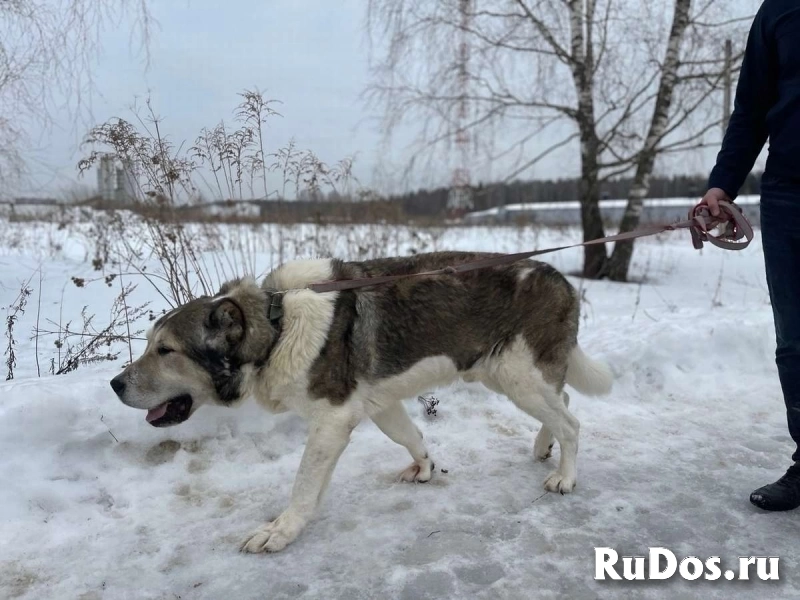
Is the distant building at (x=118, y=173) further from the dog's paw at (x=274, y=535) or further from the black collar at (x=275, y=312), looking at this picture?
the dog's paw at (x=274, y=535)

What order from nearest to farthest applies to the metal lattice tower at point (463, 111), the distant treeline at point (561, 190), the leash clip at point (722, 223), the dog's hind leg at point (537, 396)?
the leash clip at point (722, 223)
the dog's hind leg at point (537, 396)
the metal lattice tower at point (463, 111)
the distant treeline at point (561, 190)

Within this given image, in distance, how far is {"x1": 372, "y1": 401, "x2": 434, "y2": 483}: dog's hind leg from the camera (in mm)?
3398

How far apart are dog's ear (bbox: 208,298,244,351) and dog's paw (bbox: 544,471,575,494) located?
188cm

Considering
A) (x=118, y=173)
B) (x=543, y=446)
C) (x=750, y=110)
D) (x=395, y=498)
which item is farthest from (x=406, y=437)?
(x=118, y=173)

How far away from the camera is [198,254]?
5637mm

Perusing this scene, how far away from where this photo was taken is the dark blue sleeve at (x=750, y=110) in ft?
9.52

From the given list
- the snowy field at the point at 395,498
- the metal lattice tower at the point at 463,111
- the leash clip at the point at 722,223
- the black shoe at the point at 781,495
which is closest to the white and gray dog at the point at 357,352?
the snowy field at the point at 395,498

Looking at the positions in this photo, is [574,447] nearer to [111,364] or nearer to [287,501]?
[287,501]

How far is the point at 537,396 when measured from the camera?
3.28 m

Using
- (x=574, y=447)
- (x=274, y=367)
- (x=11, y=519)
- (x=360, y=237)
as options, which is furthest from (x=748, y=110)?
(x=360, y=237)

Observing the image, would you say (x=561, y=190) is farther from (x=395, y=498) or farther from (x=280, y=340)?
(x=280, y=340)

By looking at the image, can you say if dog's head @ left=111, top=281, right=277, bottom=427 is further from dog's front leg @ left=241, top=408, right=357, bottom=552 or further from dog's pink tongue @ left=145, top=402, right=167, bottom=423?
dog's front leg @ left=241, top=408, right=357, bottom=552

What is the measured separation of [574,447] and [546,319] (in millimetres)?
772

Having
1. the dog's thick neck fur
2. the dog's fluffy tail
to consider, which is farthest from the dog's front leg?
the dog's fluffy tail
